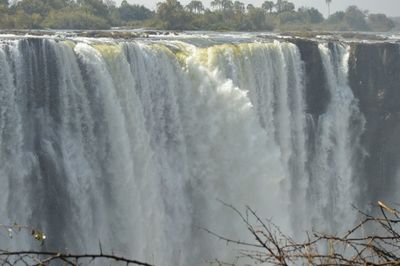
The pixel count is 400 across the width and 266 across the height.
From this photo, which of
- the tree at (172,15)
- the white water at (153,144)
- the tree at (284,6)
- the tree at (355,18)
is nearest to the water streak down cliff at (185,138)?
the white water at (153,144)

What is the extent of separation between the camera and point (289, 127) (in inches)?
683

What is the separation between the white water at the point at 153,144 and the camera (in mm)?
11312

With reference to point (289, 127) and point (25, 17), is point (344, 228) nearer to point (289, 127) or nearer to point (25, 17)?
point (289, 127)

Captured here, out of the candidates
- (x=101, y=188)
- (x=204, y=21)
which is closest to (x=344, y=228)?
(x=101, y=188)

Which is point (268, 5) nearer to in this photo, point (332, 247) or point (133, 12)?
Result: point (133, 12)

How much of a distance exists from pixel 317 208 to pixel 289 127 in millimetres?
2689

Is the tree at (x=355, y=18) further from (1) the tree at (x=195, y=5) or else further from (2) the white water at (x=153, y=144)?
(2) the white water at (x=153, y=144)

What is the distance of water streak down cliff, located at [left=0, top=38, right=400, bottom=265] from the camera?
11430 millimetres

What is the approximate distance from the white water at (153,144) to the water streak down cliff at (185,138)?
0.03m

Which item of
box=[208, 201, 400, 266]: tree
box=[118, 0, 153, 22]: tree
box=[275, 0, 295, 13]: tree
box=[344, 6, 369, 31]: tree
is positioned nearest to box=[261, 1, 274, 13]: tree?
box=[275, 0, 295, 13]: tree

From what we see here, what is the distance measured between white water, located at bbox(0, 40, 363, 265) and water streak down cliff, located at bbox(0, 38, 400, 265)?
0.03 metres

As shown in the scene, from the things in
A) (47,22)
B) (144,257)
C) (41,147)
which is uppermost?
(47,22)

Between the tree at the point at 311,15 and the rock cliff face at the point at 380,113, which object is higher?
the tree at the point at 311,15

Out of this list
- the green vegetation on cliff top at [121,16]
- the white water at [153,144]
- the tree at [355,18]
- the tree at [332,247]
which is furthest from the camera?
the tree at [355,18]
